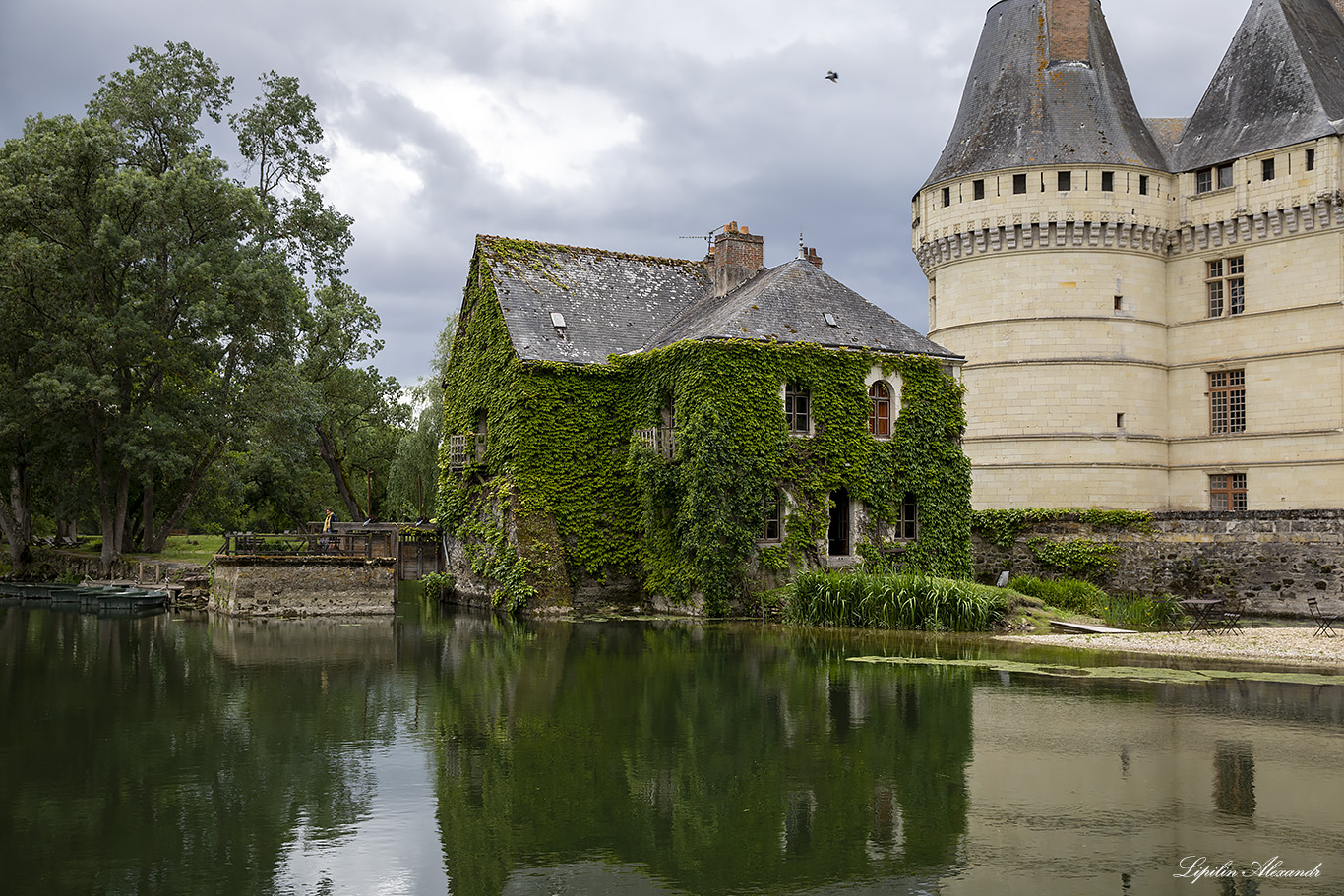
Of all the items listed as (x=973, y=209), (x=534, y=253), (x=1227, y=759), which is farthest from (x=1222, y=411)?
(x=1227, y=759)

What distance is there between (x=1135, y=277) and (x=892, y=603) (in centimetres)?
1900

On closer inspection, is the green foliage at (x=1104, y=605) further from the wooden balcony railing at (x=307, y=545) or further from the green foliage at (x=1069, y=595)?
the wooden balcony railing at (x=307, y=545)

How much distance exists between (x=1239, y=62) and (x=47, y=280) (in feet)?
126

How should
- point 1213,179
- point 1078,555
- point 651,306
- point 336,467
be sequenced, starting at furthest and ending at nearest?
point 336,467, point 1213,179, point 651,306, point 1078,555

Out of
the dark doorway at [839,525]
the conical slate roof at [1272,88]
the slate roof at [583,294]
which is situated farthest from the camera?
the conical slate roof at [1272,88]

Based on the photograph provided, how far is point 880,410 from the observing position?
29.1m

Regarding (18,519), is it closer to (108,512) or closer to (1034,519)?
(108,512)

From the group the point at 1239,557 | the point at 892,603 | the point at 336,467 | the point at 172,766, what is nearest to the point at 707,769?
the point at 172,766

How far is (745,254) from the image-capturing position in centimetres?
3481

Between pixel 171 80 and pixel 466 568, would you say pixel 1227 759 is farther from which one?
pixel 171 80

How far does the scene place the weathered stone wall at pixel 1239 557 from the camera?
29281mm

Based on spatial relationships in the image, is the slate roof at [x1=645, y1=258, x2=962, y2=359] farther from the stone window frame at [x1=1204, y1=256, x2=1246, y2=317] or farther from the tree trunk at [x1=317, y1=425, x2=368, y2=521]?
the tree trunk at [x1=317, y1=425, x2=368, y2=521]

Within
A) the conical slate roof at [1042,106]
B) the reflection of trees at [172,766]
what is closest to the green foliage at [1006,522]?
the conical slate roof at [1042,106]

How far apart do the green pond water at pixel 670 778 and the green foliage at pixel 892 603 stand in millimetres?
4295
